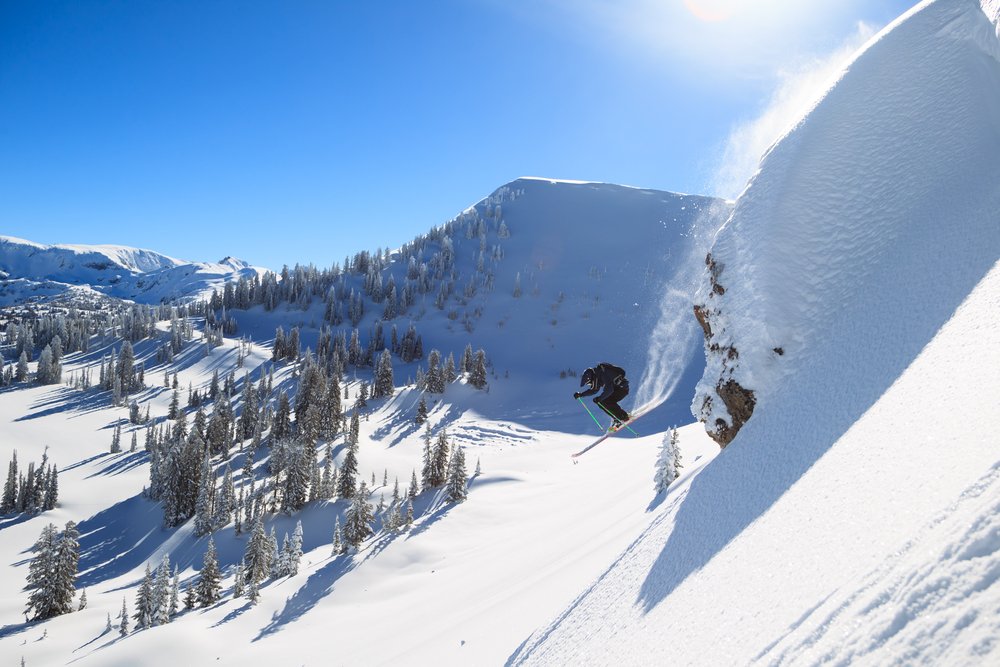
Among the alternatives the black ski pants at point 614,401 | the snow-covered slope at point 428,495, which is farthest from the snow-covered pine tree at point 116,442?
the black ski pants at point 614,401

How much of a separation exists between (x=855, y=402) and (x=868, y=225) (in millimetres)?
4192

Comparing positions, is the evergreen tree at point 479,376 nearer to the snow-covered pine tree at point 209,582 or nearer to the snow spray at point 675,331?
the snow spray at point 675,331

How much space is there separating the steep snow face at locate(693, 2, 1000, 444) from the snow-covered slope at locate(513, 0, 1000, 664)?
36mm

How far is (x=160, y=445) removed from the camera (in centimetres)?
6775

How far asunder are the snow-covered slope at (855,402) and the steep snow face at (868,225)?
4cm

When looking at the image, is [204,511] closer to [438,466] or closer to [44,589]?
[44,589]

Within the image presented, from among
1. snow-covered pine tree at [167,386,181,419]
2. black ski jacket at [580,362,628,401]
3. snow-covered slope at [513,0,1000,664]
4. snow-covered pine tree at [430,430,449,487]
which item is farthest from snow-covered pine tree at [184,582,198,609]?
snow-covered pine tree at [167,386,181,419]

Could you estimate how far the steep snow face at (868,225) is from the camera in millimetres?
6500

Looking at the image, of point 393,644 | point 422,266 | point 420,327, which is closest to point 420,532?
point 393,644

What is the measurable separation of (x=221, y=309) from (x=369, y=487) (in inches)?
4617

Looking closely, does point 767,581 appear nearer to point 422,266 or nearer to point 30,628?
point 30,628

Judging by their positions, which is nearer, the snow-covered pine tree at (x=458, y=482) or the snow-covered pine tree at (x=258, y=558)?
the snow-covered pine tree at (x=258, y=558)

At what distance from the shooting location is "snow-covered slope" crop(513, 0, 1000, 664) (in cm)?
291

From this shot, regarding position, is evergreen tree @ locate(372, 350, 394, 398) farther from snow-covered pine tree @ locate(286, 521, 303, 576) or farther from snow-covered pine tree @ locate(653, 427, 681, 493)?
snow-covered pine tree @ locate(653, 427, 681, 493)
